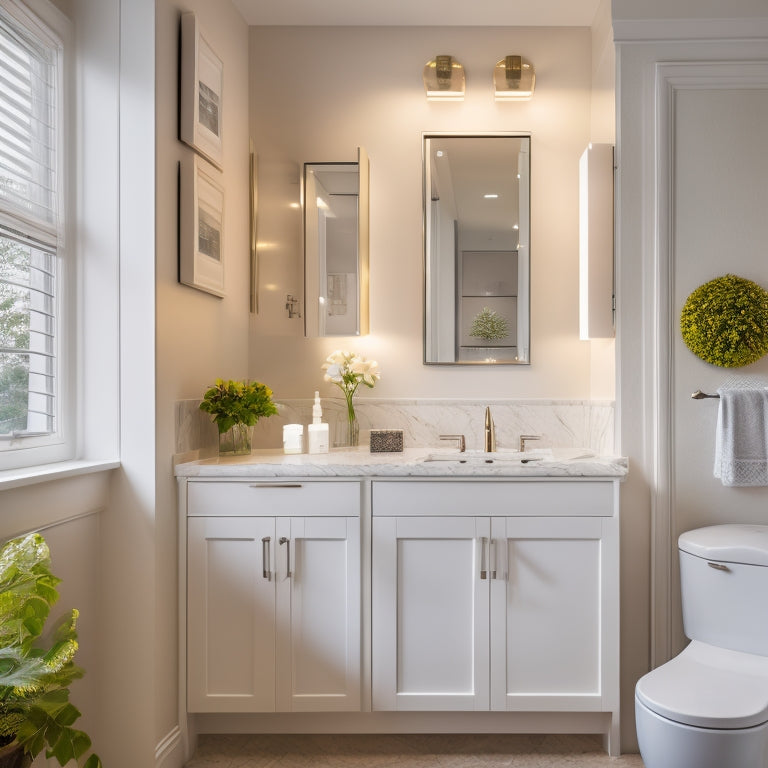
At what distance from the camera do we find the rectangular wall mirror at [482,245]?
267 centimetres

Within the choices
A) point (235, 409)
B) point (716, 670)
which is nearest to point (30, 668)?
point (235, 409)

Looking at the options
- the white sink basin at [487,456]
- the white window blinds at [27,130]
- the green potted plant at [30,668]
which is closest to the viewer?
the green potted plant at [30,668]

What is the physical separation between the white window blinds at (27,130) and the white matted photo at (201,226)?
377 millimetres

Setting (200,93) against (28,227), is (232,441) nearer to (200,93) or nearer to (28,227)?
(28,227)

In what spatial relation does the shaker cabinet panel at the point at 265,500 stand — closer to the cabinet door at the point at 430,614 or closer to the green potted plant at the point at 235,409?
the cabinet door at the point at 430,614

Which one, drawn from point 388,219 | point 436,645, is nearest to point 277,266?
point 388,219

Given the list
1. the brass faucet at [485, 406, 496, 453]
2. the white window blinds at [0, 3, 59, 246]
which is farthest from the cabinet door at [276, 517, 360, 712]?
the white window blinds at [0, 3, 59, 246]

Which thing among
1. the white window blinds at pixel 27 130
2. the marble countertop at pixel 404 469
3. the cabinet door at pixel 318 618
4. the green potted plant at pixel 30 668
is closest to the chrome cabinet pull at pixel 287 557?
the cabinet door at pixel 318 618

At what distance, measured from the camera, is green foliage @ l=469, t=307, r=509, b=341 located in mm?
2674

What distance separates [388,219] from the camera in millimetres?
2719

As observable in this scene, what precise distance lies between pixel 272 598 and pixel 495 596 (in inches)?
27.8

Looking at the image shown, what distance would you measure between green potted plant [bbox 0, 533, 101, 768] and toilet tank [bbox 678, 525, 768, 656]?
1711 millimetres

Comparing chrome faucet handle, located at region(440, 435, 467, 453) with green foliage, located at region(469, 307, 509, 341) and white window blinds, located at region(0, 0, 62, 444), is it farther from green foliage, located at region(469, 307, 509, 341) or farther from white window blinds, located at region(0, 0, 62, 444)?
white window blinds, located at region(0, 0, 62, 444)

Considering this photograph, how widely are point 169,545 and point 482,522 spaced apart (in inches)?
38.6
